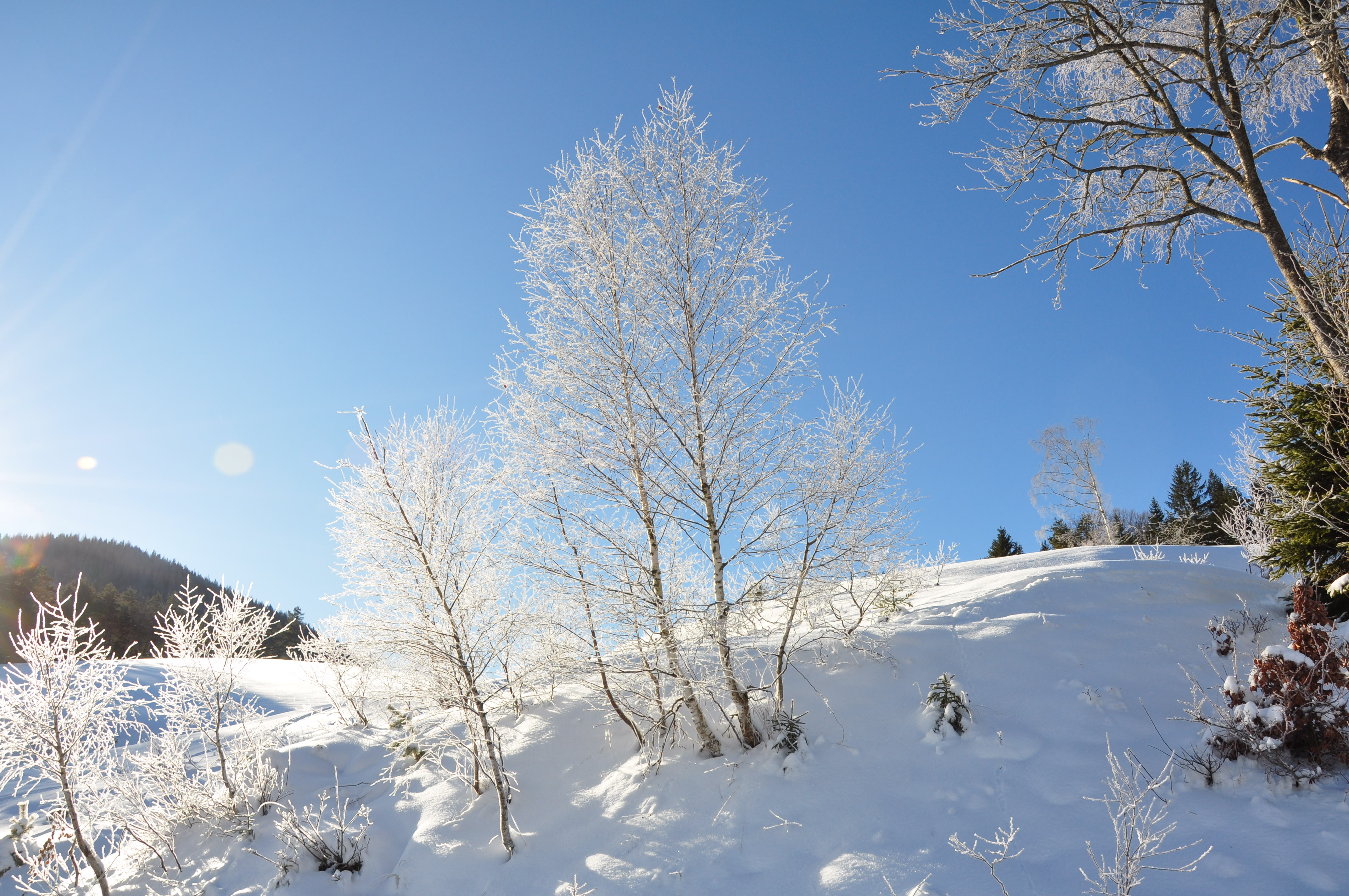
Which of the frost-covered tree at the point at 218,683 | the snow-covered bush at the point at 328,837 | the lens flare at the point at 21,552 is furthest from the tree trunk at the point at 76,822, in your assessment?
the lens flare at the point at 21,552

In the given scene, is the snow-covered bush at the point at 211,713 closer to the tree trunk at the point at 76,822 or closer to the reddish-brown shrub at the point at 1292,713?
the tree trunk at the point at 76,822

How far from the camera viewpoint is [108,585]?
31.9m

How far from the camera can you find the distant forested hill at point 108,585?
1035 inches

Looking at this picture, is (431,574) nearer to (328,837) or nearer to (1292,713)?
(328,837)

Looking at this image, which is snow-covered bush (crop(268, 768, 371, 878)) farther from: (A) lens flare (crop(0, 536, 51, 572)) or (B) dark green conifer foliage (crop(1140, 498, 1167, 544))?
(A) lens flare (crop(0, 536, 51, 572))

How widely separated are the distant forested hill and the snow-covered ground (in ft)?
12.2

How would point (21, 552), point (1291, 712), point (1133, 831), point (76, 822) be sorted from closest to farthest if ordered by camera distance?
point (1133, 831)
point (1291, 712)
point (76, 822)
point (21, 552)

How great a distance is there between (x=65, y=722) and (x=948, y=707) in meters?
9.90

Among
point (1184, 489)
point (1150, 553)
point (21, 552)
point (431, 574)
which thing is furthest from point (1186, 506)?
point (21, 552)

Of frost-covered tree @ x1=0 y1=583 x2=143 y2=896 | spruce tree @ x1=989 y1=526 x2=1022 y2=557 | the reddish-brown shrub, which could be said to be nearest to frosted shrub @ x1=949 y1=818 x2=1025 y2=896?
the reddish-brown shrub

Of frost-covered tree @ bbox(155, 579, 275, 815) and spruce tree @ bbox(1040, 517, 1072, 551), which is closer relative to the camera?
frost-covered tree @ bbox(155, 579, 275, 815)

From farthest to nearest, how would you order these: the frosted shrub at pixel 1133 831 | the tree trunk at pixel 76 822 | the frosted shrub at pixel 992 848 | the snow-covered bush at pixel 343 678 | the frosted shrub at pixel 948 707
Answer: the snow-covered bush at pixel 343 678, the tree trunk at pixel 76 822, the frosted shrub at pixel 948 707, the frosted shrub at pixel 992 848, the frosted shrub at pixel 1133 831

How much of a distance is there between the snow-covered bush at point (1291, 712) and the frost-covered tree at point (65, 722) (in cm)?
1097

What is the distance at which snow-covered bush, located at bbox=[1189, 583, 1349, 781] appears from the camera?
14.0 ft
